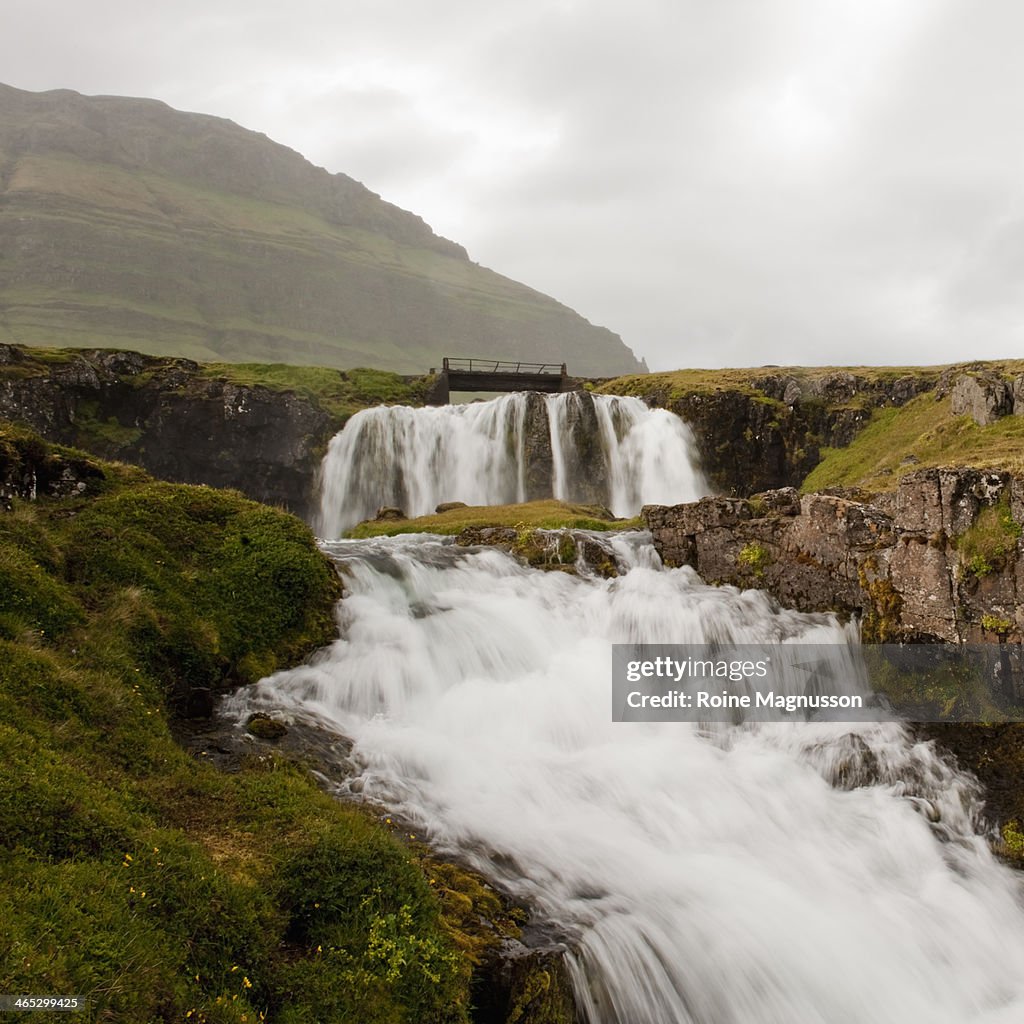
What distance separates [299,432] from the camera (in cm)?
4166

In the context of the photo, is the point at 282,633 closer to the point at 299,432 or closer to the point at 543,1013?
the point at 543,1013

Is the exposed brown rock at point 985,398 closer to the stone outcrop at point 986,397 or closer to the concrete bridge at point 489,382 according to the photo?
the stone outcrop at point 986,397

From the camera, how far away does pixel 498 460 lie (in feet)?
128

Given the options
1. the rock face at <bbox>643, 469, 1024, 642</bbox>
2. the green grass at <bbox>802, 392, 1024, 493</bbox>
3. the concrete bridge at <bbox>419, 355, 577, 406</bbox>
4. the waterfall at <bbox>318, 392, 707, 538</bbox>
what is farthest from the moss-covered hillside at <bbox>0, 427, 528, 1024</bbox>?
the concrete bridge at <bbox>419, 355, 577, 406</bbox>

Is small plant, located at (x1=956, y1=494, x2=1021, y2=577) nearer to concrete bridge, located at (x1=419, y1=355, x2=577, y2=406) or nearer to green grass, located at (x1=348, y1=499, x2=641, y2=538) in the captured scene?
green grass, located at (x1=348, y1=499, x2=641, y2=538)

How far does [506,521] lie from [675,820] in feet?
54.3

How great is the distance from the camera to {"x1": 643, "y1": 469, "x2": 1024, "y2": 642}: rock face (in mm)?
12438

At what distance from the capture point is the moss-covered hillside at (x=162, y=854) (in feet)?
14.9

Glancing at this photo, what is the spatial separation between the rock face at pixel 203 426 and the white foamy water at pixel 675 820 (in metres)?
28.4

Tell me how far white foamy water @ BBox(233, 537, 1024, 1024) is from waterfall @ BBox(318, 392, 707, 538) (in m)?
23.2

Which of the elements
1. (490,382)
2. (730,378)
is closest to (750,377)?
(730,378)

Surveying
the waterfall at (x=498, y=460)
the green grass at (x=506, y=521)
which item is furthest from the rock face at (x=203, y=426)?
the green grass at (x=506, y=521)

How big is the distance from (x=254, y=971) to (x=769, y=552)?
15.0 m

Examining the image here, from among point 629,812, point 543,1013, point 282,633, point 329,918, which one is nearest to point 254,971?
point 329,918
